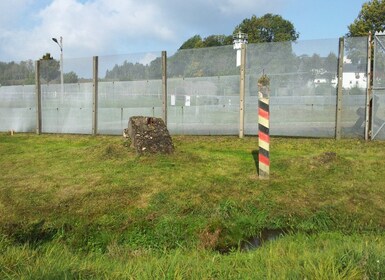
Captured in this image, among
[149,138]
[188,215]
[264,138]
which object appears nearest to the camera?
[188,215]

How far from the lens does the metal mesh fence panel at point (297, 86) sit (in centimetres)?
1109

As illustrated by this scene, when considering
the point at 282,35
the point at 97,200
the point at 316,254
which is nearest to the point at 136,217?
the point at 97,200

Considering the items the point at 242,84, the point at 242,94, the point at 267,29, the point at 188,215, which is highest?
the point at 267,29

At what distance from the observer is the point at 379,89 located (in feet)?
34.8

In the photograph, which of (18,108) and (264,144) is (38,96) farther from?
(264,144)

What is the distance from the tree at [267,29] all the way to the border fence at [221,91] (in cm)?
5967

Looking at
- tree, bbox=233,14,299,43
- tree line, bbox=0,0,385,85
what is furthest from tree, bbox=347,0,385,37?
tree line, bbox=0,0,385,85

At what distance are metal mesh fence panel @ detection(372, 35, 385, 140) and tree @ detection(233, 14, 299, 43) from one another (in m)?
61.8

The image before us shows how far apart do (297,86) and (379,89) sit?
76.1 inches

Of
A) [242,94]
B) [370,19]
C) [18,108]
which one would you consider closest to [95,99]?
[18,108]

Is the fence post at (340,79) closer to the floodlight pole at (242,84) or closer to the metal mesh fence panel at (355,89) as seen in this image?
the metal mesh fence panel at (355,89)

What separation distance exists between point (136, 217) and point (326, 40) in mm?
7379

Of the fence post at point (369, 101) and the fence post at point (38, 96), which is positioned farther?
the fence post at point (38, 96)

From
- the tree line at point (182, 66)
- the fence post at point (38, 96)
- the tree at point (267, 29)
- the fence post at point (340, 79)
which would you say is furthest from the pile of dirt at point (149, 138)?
the tree at point (267, 29)
